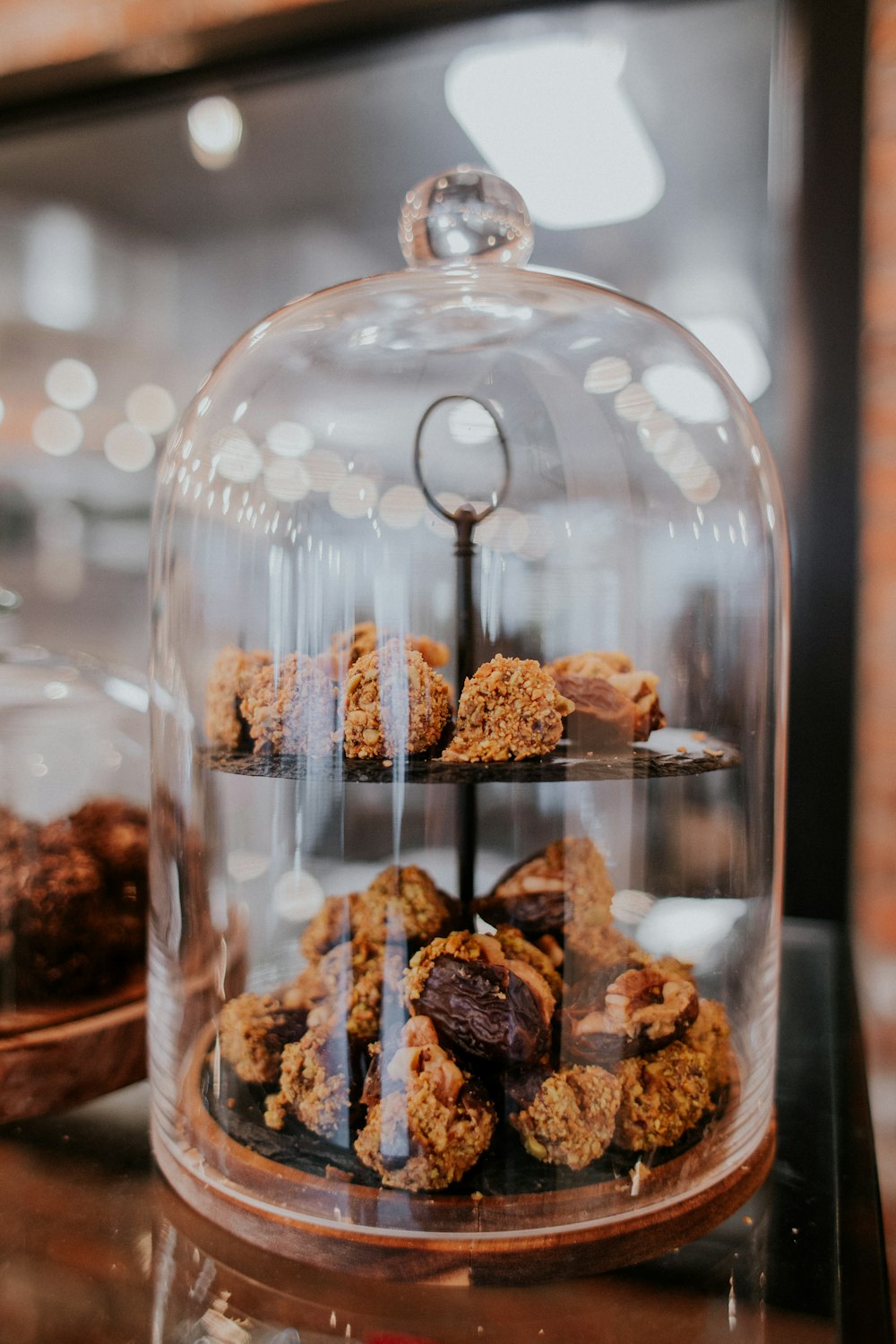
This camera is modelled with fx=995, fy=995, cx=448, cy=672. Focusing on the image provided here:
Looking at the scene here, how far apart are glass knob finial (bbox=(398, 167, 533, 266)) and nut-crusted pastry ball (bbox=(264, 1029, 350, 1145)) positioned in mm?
520

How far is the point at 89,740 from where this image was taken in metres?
0.93

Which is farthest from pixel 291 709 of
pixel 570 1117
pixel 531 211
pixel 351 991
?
pixel 531 211

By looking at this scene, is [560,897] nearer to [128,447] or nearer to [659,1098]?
[659,1098]

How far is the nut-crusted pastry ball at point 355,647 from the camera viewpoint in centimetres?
59

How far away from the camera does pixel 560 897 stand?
63 cm

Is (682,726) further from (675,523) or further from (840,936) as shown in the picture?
(840,936)

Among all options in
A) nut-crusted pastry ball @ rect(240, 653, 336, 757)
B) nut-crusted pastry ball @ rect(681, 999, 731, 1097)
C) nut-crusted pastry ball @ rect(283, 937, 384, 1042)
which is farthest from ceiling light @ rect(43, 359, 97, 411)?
nut-crusted pastry ball @ rect(681, 999, 731, 1097)

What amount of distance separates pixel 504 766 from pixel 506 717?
0.11ft

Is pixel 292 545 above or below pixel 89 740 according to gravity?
above

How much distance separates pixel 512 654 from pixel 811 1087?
0.47 meters

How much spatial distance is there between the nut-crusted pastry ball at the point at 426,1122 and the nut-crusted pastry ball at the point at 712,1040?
0.15 m

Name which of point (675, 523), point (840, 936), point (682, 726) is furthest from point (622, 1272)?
point (840, 936)

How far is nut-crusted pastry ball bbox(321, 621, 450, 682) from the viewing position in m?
0.59

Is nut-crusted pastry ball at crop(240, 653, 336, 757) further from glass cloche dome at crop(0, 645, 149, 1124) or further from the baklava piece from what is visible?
glass cloche dome at crop(0, 645, 149, 1124)
